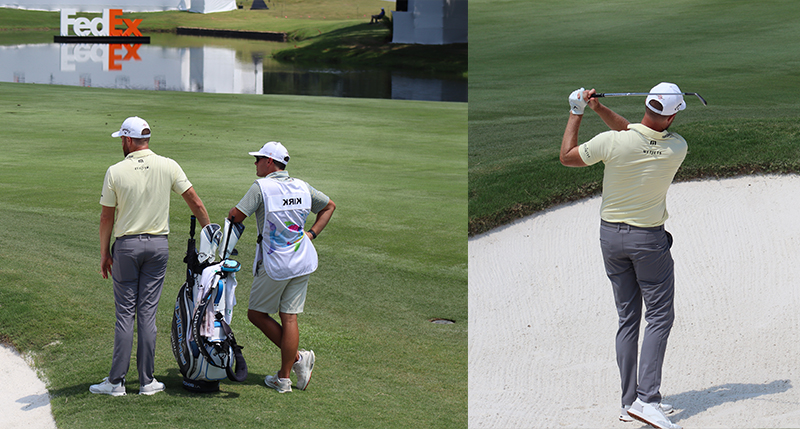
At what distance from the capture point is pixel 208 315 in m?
4.50

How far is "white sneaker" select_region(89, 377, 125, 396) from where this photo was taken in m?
4.61

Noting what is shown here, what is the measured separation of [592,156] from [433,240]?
5361mm

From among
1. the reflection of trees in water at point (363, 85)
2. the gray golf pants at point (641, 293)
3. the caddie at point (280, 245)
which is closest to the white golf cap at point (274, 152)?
the caddie at point (280, 245)

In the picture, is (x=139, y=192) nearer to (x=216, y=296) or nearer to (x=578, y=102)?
(x=216, y=296)

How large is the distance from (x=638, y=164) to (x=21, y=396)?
419 centimetres

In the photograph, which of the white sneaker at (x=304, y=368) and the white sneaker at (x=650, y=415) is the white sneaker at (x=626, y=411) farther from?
the white sneaker at (x=304, y=368)

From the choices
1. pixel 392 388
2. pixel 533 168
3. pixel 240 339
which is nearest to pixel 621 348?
pixel 392 388

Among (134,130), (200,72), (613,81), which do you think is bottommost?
(134,130)

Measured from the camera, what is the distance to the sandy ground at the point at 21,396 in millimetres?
4535

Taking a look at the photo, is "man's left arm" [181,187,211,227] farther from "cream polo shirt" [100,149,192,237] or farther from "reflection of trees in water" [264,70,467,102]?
"reflection of trees in water" [264,70,467,102]

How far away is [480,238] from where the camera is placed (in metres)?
8.05

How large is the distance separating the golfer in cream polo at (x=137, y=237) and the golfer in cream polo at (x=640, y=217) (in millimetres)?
2419

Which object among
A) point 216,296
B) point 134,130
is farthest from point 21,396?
point 134,130

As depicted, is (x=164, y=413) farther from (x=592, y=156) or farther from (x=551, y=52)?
(x=551, y=52)
